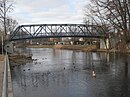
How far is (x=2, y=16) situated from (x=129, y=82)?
4641 cm

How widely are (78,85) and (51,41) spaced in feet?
566

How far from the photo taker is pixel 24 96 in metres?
19.1

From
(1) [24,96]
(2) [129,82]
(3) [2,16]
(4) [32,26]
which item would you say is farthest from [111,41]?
(1) [24,96]

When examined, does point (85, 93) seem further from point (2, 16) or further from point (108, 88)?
point (2, 16)

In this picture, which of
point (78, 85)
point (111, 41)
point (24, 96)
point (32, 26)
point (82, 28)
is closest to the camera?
point (24, 96)

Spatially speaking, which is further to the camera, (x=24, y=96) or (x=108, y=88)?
(x=108, y=88)

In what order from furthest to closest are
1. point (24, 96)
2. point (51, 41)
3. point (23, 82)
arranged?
point (51, 41) < point (23, 82) < point (24, 96)

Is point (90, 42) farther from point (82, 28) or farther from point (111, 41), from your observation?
point (111, 41)

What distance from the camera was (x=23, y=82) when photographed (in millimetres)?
25562

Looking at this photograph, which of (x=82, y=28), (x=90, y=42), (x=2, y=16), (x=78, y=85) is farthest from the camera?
(x=90, y=42)

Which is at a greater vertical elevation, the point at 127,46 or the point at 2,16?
the point at 2,16

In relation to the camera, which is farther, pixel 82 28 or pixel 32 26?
pixel 82 28

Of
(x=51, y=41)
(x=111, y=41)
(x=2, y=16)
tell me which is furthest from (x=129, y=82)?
(x=51, y=41)

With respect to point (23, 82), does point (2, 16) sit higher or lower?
higher
